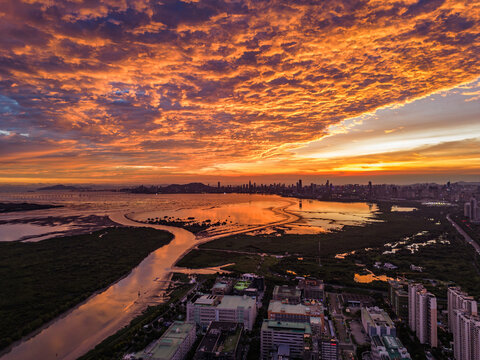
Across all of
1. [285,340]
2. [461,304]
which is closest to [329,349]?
[285,340]

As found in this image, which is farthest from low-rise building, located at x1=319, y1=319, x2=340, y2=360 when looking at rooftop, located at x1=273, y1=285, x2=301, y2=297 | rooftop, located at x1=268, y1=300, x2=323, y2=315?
→ rooftop, located at x1=273, y1=285, x2=301, y2=297

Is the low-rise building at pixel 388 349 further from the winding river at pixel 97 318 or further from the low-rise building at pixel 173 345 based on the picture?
the winding river at pixel 97 318

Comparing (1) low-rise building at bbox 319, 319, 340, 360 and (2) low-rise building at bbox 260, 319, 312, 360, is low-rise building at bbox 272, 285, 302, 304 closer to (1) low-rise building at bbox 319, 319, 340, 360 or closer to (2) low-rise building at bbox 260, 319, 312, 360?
(2) low-rise building at bbox 260, 319, 312, 360

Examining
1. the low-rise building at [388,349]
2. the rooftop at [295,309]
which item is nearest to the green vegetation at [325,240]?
the rooftop at [295,309]

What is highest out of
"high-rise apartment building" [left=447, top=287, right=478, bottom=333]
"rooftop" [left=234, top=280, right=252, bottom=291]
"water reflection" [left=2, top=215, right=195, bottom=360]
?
"high-rise apartment building" [left=447, top=287, right=478, bottom=333]

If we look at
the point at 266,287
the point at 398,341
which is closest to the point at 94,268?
the point at 266,287

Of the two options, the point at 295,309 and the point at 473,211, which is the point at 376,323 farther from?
the point at 473,211

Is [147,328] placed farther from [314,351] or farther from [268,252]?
[268,252]
